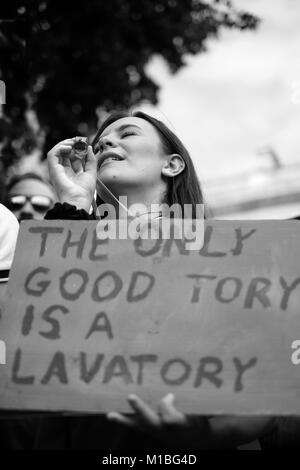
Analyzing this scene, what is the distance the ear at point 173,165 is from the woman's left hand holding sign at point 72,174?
34cm

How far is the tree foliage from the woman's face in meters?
3.23

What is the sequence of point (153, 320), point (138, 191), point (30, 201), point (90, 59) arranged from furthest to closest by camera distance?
point (90, 59)
point (30, 201)
point (138, 191)
point (153, 320)

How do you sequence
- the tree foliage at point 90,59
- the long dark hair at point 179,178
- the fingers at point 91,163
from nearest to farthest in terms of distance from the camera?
1. the fingers at point 91,163
2. the long dark hair at point 179,178
3. the tree foliage at point 90,59

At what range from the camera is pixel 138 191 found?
2.36 metres

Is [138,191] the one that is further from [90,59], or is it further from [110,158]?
[90,59]

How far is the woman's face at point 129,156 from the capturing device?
2334mm

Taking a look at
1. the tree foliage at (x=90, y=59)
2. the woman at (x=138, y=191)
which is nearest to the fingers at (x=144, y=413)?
the woman at (x=138, y=191)

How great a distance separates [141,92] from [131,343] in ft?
19.2

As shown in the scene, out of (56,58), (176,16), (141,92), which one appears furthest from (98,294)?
(141,92)

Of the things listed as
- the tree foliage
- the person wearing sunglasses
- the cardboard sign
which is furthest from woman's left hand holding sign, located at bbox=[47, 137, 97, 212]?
the tree foliage

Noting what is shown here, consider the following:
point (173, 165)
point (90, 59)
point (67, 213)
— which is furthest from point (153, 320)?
point (90, 59)

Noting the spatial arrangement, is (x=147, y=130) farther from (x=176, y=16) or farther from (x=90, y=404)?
(x=176, y=16)

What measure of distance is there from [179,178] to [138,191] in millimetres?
236

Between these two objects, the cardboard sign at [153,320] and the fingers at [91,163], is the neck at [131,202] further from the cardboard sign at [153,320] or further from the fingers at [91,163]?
the cardboard sign at [153,320]
